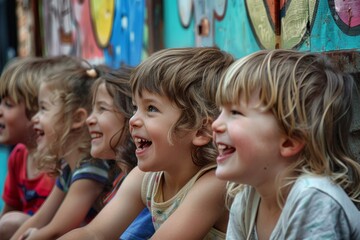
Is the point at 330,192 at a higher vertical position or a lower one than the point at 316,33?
lower

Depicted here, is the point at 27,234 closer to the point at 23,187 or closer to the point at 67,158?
the point at 67,158

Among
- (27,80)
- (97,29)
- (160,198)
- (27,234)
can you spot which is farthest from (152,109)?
(97,29)

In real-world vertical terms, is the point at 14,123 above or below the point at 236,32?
below

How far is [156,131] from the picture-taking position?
3.20m

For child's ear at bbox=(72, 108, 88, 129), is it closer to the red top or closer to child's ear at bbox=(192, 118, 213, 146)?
the red top

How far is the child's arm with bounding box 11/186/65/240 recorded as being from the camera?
14.7 ft

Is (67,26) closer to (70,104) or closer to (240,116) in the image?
(70,104)

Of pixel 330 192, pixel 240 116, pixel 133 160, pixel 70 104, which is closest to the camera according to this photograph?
pixel 330 192

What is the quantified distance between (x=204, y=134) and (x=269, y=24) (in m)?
0.68

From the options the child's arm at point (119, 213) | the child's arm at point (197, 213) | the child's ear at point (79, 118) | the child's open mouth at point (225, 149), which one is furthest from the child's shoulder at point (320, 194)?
the child's ear at point (79, 118)

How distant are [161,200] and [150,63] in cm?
60

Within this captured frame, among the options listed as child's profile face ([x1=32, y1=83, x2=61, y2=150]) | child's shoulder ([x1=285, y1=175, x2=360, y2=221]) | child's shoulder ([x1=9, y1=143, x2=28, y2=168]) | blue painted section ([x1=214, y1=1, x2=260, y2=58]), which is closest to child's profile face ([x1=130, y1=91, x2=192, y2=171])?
blue painted section ([x1=214, y1=1, x2=260, y2=58])

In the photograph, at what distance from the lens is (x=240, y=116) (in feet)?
8.35

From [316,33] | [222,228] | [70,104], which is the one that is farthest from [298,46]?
[70,104]
